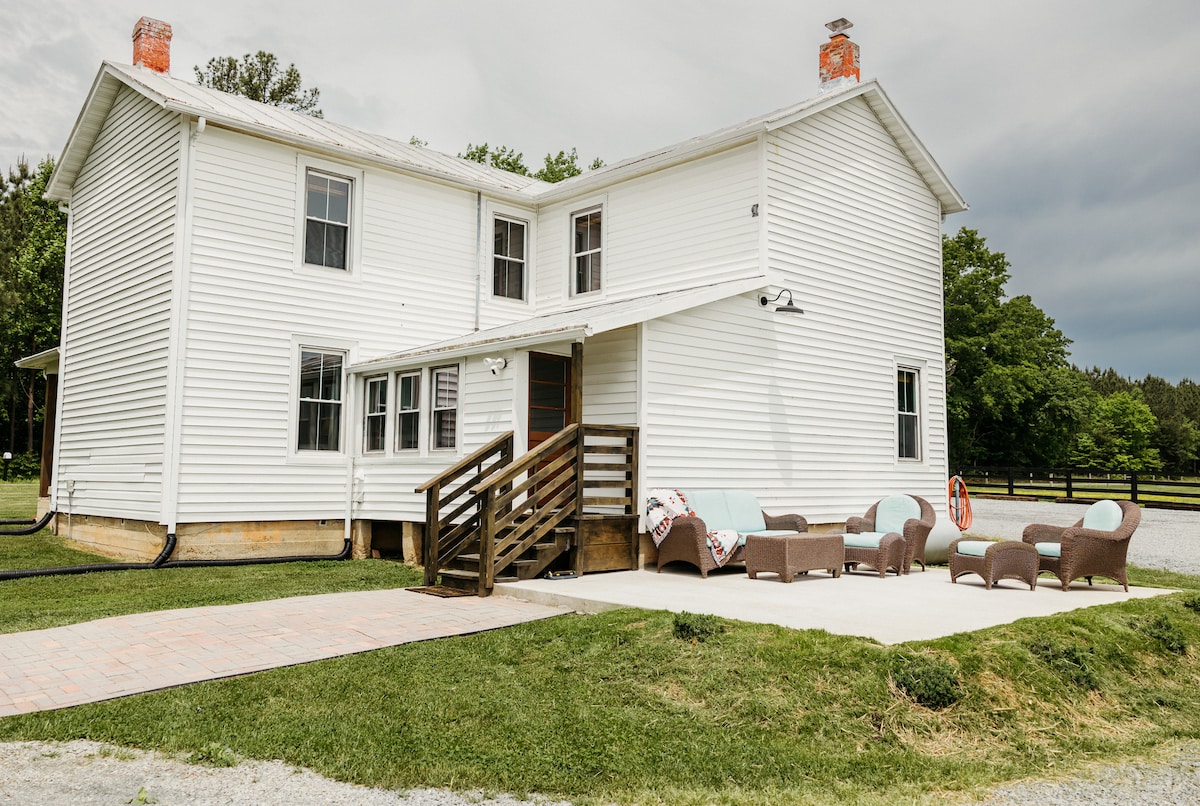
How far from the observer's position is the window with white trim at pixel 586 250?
1507 cm

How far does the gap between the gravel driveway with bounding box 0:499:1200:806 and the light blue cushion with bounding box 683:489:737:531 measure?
627 centimetres

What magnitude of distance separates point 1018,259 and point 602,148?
75.0ft

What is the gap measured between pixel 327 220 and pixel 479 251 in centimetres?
264

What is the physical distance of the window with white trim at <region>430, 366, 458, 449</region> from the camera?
12.3 meters

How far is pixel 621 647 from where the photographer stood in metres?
6.58

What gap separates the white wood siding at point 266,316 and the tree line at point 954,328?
68.7 feet

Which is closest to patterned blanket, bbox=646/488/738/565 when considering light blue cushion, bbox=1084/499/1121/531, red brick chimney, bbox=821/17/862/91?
light blue cushion, bbox=1084/499/1121/531

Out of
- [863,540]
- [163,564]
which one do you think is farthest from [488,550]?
[163,564]

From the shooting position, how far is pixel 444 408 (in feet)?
40.8

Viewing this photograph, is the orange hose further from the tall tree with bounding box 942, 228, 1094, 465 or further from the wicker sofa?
the tall tree with bounding box 942, 228, 1094, 465

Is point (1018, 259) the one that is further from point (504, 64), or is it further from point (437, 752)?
point (437, 752)

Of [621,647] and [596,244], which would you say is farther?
[596,244]

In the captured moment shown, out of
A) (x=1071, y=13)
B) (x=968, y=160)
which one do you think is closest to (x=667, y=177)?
(x=1071, y=13)

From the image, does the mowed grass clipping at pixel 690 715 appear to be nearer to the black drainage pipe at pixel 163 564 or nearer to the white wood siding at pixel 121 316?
the black drainage pipe at pixel 163 564
